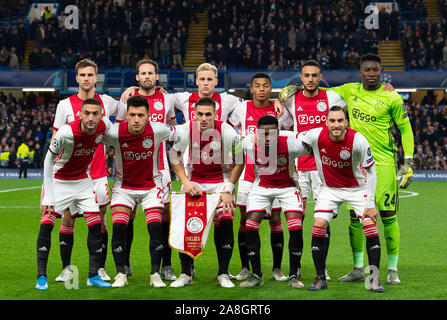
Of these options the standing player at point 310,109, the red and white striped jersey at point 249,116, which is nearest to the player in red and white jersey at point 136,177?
the red and white striped jersey at point 249,116

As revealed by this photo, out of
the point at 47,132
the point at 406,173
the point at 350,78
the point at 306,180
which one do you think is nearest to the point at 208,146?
the point at 306,180

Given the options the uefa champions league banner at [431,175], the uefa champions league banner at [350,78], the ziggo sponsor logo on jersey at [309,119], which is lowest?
the uefa champions league banner at [431,175]

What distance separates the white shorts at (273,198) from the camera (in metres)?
6.86

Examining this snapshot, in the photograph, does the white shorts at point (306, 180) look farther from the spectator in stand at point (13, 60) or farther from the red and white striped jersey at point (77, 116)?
the spectator in stand at point (13, 60)

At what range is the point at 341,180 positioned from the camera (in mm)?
6766

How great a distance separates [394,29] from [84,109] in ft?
85.7

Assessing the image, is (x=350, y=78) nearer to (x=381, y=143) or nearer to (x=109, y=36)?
(x=109, y=36)

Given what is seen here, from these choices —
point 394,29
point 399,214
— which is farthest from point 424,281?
point 394,29

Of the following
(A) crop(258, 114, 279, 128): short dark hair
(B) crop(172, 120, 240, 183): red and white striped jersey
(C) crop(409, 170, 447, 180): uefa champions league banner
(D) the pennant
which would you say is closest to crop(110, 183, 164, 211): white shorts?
(D) the pennant

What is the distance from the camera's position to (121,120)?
7531 millimetres

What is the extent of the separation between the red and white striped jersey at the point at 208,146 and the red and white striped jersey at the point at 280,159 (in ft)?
0.84

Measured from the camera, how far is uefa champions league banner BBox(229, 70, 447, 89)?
88.4 ft

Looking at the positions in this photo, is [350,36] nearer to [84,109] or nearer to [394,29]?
[394,29]

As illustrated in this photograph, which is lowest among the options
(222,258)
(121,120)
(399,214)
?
(399,214)
